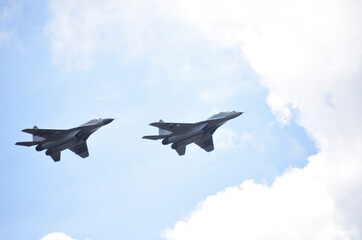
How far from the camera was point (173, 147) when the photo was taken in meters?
88.8

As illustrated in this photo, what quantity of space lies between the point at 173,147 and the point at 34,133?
79.4 ft

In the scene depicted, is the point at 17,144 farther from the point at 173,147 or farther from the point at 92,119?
the point at 173,147

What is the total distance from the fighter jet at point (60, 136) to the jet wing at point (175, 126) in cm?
849

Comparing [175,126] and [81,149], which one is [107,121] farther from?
[175,126]

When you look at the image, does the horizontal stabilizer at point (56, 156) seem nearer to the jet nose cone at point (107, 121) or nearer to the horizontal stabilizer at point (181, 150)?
the jet nose cone at point (107, 121)

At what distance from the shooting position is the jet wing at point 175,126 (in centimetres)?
8506

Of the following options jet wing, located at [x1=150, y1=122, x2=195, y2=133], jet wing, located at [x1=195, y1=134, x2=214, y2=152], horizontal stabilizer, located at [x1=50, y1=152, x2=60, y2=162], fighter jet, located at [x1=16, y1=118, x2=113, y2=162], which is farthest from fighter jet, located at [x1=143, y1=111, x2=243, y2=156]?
horizontal stabilizer, located at [x1=50, y1=152, x2=60, y2=162]

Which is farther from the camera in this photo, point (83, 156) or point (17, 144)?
point (83, 156)

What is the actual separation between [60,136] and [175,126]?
19898 millimetres

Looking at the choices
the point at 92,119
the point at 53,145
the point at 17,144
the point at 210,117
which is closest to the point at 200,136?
the point at 210,117

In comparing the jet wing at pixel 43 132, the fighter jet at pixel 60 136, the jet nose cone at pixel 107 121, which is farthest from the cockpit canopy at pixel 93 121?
the jet wing at pixel 43 132

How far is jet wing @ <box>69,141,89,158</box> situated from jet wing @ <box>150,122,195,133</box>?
14687 mm

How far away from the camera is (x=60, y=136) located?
3342 inches

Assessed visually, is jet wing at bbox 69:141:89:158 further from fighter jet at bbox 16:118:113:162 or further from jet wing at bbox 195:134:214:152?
jet wing at bbox 195:134:214:152
